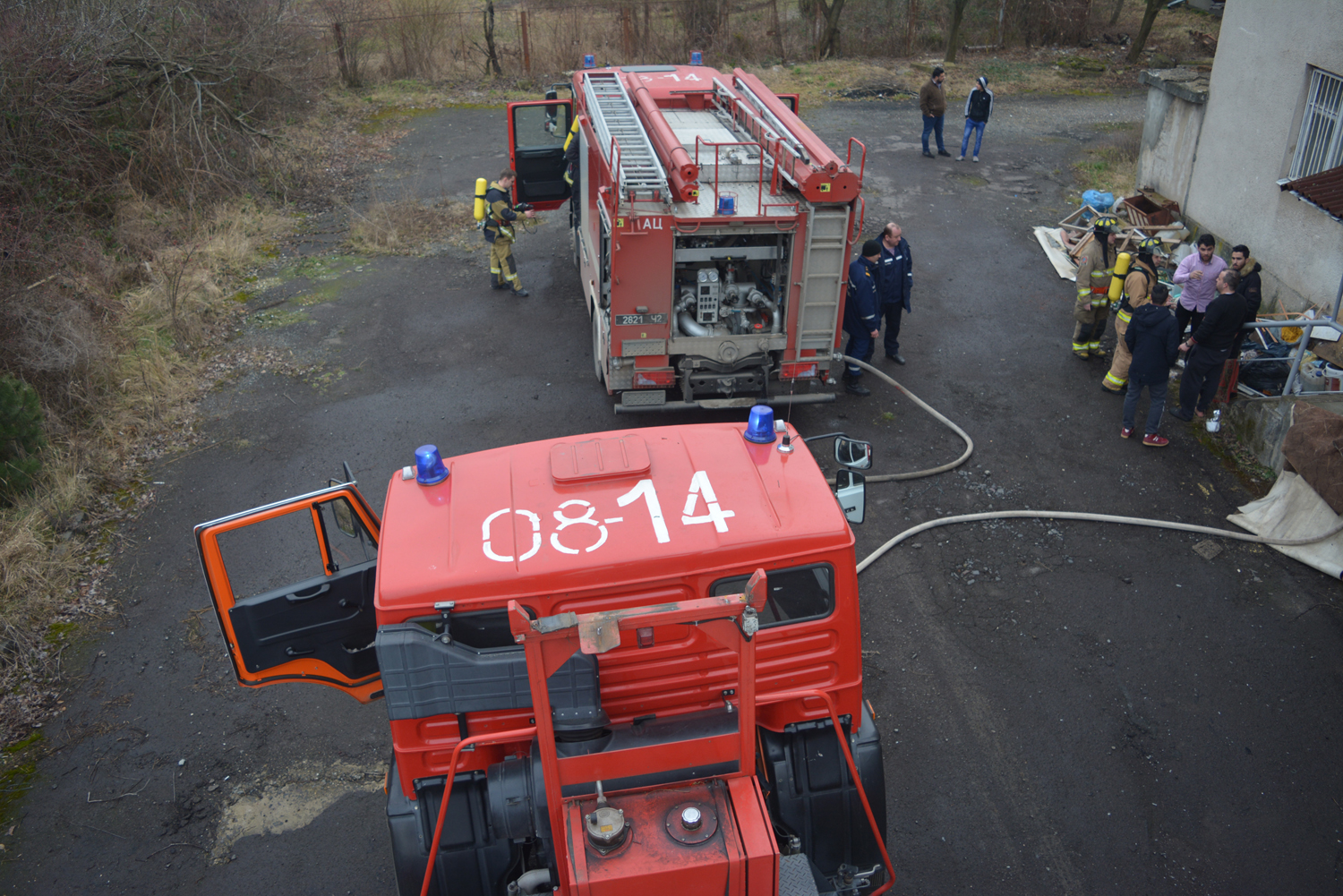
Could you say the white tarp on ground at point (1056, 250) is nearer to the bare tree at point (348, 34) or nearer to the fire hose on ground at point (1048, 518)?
the fire hose on ground at point (1048, 518)

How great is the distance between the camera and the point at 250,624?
448 cm

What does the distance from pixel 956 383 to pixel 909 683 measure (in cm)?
463

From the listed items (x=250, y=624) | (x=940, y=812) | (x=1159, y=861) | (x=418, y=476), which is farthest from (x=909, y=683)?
(x=250, y=624)

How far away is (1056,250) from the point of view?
507 inches

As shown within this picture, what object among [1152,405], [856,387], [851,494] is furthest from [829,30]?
[851,494]

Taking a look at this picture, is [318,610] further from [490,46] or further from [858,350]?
[490,46]

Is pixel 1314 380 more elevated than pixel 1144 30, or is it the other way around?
pixel 1144 30

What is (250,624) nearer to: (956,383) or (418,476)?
(418,476)

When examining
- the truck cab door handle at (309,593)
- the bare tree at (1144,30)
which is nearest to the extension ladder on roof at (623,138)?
the truck cab door handle at (309,593)

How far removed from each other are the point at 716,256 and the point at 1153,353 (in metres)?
4.28

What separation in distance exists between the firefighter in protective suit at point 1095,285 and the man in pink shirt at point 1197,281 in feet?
2.40

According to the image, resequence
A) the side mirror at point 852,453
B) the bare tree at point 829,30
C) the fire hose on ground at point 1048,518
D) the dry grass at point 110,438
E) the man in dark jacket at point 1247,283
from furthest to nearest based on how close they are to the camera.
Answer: the bare tree at point 829,30
the man in dark jacket at point 1247,283
the fire hose on ground at point 1048,518
the dry grass at point 110,438
the side mirror at point 852,453

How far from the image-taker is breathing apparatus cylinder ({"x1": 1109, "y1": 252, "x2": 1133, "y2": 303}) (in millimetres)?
9641

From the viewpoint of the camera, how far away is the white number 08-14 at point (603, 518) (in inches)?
155
